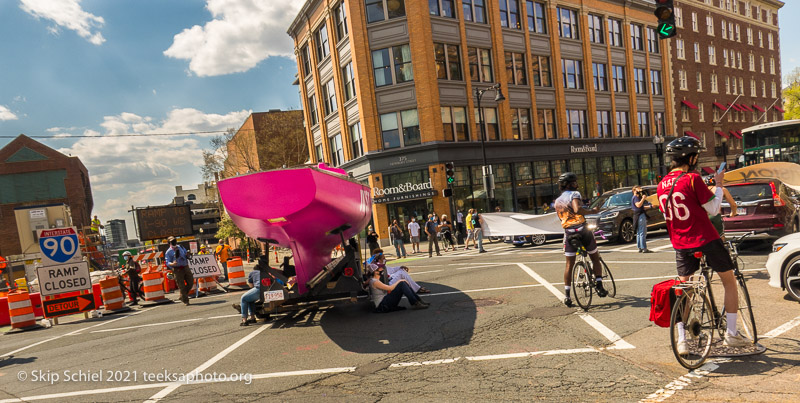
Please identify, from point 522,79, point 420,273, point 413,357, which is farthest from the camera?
point 522,79

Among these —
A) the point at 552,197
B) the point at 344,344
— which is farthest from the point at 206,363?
the point at 552,197

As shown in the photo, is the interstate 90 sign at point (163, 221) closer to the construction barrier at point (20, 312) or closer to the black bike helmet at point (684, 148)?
the construction barrier at point (20, 312)

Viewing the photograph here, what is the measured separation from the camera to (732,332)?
420 centimetres

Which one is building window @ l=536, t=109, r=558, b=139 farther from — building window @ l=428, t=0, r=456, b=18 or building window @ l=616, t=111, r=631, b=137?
building window @ l=428, t=0, r=456, b=18

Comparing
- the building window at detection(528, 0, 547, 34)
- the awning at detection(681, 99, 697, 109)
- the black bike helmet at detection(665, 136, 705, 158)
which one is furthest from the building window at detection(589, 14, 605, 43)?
the black bike helmet at detection(665, 136, 705, 158)

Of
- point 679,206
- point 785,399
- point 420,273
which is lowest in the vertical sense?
point 420,273

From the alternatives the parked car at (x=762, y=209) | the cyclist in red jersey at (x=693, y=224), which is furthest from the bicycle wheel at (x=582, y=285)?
the parked car at (x=762, y=209)

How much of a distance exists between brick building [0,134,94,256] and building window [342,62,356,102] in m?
57.1

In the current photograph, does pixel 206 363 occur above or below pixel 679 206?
below

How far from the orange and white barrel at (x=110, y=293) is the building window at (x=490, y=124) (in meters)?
21.5

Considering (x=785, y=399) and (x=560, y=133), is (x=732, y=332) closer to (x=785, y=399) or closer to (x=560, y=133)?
(x=785, y=399)

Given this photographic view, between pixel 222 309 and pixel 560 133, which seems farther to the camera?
pixel 560 133

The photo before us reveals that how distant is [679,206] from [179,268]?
11667mm

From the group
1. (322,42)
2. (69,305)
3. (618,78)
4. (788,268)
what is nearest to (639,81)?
(618,78)
